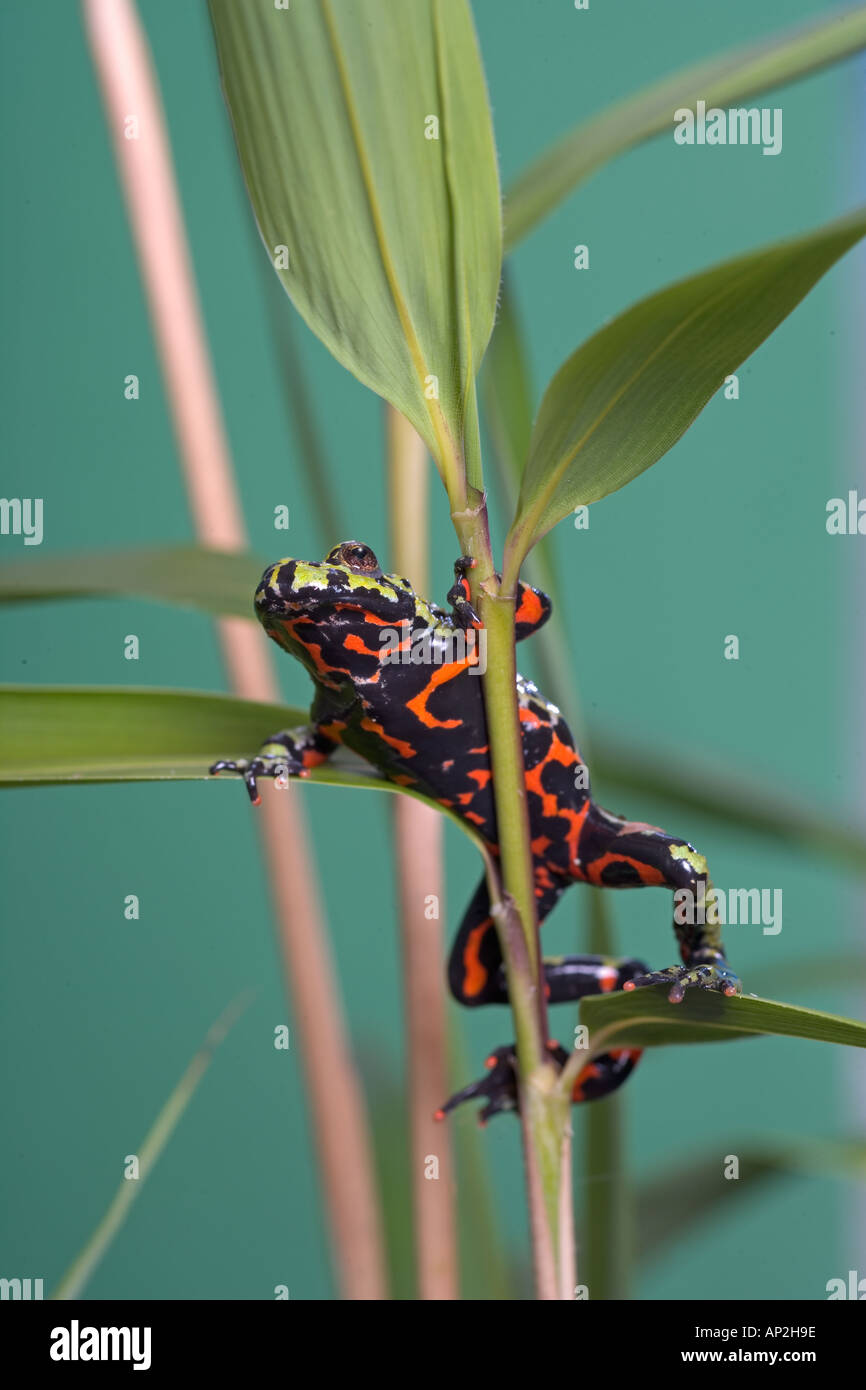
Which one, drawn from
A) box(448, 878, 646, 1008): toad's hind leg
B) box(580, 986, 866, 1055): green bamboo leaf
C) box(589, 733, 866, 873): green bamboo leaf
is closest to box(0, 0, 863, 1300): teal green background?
box(589, 733, 866, 873): green bamboo leaf

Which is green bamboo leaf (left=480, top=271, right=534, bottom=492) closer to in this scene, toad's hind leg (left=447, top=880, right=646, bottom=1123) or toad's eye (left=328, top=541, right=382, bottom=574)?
toad's eye (left=328, top=541, right=382, bottom=574)

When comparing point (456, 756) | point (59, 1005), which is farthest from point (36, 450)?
point (456, 756)

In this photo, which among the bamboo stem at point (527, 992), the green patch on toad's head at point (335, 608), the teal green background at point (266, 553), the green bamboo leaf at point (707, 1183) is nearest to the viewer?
the bamboo stem at point (527, 992)

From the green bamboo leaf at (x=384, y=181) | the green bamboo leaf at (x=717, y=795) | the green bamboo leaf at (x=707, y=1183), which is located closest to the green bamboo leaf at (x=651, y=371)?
the green bamboo leaf at (x=384, y=181)

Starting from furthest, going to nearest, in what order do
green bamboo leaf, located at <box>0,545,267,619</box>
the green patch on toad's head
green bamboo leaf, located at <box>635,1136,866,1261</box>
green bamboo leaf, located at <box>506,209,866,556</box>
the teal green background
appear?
the teal green background
green bamboo leaf, located at <box>635,1136,866,1261</box>
green bamboo leaf, located at <box>0,545,267,619</box>
the green patch on toad's head
green bamboo leaf, located at <box>506,209,866,556</box>

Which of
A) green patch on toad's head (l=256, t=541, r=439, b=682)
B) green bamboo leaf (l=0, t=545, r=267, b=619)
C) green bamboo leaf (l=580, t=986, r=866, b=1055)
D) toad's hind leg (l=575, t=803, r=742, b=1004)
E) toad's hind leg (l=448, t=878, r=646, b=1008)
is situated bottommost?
green bamboo leaf (l=580, t=986, r=866, b=1055)

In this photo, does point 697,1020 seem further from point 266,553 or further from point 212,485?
point 266,553

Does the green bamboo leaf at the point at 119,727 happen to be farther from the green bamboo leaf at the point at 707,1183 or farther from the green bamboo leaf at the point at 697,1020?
the green bamboo leaf at the point at 707,1183
